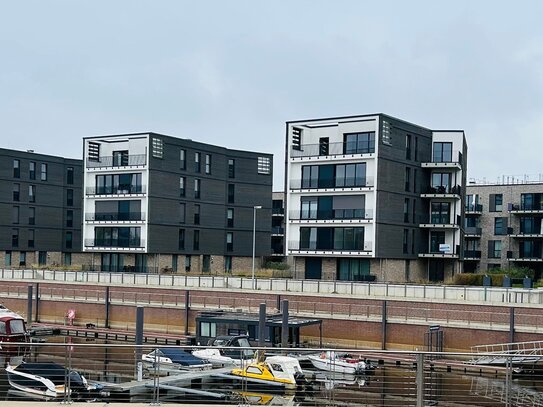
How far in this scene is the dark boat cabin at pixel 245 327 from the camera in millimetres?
41219

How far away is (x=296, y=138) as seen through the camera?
2344 inches

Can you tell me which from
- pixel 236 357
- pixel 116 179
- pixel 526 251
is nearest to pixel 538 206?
pixel 526 251

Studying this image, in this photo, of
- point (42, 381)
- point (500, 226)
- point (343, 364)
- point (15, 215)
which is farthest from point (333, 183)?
point (15, 215)

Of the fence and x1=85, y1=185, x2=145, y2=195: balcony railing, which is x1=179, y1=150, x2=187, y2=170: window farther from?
the fence

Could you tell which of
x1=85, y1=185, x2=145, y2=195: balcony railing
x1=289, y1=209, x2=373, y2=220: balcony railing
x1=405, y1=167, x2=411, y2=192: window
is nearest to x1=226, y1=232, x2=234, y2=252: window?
x1=85, y1=185, x2=145, y2=195: balcony railing

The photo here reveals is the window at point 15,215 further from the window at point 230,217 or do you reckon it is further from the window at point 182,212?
the window at point 230,217

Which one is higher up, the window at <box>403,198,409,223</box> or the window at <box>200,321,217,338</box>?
the window at <box>403,198,409,223</box>

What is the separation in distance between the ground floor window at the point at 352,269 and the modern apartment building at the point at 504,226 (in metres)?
27.6

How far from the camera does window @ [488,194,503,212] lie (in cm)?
8094

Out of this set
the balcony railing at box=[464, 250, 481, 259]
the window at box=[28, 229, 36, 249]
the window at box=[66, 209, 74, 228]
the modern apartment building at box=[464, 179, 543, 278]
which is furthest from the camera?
the window at box=[66, 209, 74, 228]

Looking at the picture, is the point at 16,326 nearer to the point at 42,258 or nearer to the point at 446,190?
the point at 446,190

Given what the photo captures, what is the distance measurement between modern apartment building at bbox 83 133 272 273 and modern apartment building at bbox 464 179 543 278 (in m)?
26.9

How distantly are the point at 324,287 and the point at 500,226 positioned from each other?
129 feet

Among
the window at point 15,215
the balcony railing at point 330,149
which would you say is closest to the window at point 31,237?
the window at point 15,215
